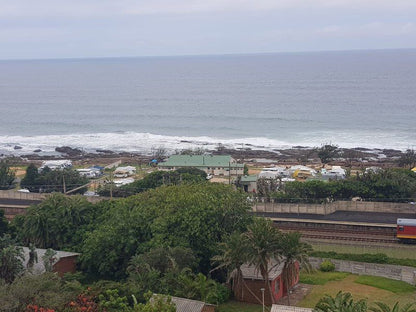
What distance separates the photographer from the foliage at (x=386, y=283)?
2815 cm

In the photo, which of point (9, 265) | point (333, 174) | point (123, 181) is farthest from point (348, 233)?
point (123, 181)

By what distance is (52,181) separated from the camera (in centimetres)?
5328

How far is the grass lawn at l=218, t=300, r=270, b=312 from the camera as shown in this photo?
26.6 m

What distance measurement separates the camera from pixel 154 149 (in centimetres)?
8425

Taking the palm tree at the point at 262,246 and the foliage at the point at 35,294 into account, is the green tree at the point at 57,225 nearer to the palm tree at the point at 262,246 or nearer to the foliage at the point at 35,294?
the foliage at the point at 35,294

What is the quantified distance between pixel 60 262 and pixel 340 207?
2064 cm

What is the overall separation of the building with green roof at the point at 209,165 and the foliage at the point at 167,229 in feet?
94.1

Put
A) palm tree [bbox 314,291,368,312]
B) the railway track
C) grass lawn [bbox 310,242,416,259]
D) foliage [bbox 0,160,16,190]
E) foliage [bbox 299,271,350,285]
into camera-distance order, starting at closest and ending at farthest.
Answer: palm tree [bbox 314,291,368,312]
foliage [bbox 299,271,350,285]
grass lawn [bbox 310,242,416,259]
the railway track
foliage [bbox 0,160,16,190]

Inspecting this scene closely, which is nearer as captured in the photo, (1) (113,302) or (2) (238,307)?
(1) (113,302)

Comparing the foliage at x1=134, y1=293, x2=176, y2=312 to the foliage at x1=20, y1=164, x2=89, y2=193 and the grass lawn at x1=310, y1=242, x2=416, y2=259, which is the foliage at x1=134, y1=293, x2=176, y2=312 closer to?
the grass lawn at x1=310, y1=242, x2=416, y2=259

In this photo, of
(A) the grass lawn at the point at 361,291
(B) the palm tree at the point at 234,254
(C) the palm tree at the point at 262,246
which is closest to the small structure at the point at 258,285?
(B) the palm tree at the point at 234,254

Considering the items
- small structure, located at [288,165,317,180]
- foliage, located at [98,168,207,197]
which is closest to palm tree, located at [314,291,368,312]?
foliage, located at [98,168,207,197]

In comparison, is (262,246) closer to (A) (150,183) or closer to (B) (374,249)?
(B) (374,249)

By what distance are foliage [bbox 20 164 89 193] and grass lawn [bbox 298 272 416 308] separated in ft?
96.7
